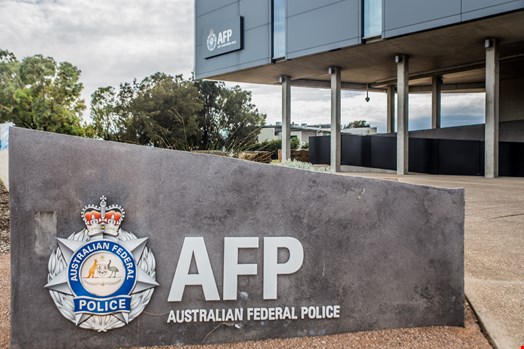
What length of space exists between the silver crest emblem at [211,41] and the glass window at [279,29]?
453cm

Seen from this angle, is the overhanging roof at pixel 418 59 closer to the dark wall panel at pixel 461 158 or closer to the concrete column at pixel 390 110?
the concrete column at pixel 390 110

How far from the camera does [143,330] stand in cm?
297

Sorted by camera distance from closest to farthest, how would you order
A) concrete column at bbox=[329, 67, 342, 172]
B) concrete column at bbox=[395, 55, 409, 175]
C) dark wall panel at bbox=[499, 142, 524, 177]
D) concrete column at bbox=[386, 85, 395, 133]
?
dark wall panel at bbox=[499, 142, 524, 177] < concrete column at bbox=[395, 55, 409, 175] < concrete column at bbox=[329, 67, 342, 172] < concrete column at bbox=[386, 85, 395, 133]

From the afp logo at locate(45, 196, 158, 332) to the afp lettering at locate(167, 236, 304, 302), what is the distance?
208 mm

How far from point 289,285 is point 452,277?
3.72 ft

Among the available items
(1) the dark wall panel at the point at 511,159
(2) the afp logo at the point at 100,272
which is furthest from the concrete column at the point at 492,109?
(2) the afp logo at the point at 100,272

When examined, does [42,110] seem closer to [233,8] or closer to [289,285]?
[233,8]

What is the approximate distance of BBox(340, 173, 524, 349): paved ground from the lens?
10.6 ft

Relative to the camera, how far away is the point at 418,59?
25.0m

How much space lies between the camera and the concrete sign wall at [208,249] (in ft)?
9.42

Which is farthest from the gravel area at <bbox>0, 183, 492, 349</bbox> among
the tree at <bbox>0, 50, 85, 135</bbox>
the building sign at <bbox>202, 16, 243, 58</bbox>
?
the tree at <bbox>0, 50, 85, 135</bbox>

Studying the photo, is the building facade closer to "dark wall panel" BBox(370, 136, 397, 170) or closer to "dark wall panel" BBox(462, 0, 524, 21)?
"dark wall panel" BBox(462, 0, 524, 21)

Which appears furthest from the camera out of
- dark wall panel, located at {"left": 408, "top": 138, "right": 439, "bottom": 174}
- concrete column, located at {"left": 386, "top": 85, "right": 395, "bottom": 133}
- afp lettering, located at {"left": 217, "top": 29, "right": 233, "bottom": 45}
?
concrete column, located at {"left": 386, "top": 85, "right": 395, "bottom": 133}

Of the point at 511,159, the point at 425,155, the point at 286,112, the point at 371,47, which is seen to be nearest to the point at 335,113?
the point at 286,112
